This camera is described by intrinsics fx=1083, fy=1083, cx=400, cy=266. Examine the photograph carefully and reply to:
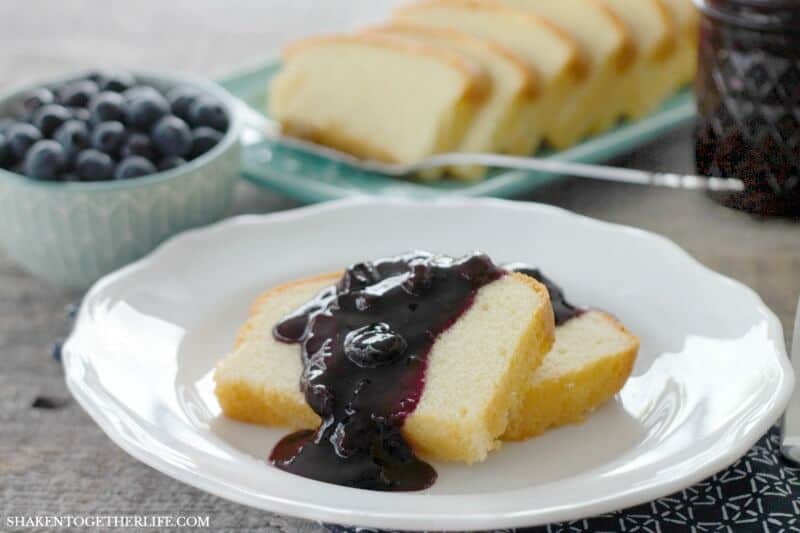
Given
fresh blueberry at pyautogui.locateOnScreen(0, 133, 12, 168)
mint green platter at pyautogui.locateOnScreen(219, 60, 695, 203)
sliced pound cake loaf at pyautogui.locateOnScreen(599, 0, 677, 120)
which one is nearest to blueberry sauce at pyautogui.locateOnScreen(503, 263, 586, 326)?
mint green platter at pyautogui.locateOnScreen(219, 60, 695, 203)

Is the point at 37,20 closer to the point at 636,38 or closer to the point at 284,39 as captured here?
the point at 284,39

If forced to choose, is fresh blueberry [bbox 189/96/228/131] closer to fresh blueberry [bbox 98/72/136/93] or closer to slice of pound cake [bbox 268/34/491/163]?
fresh blueberry [bbox 98/72/136/93]

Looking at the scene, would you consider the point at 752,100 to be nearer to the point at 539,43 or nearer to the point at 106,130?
the point at 539,43

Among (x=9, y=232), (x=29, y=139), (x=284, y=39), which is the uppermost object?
(x=29, y=139)

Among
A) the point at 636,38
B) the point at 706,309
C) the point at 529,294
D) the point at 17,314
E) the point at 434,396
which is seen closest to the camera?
the point at 434,396

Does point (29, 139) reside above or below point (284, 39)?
above

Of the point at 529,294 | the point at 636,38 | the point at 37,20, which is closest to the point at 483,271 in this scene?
the point at 529,294
